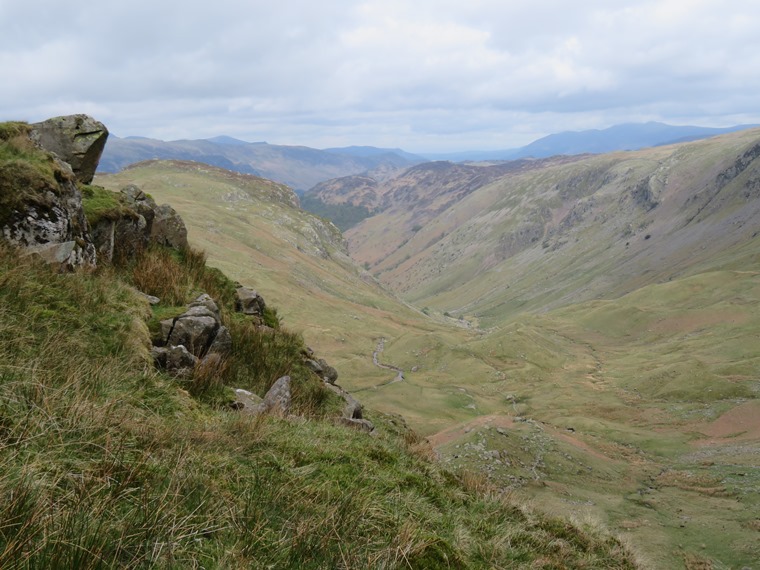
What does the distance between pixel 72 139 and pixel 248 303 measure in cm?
846

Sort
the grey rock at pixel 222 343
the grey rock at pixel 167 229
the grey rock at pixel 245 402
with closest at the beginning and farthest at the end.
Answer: the grey rock at pixel 245 402
the grey rock at pixel 222 343
the grey rock at pixel 167 229

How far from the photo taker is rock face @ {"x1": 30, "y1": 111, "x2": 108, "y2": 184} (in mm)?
17188

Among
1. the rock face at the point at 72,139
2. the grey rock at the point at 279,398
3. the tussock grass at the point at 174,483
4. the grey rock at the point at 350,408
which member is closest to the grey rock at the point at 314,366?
the grey rock at the point at 350,408

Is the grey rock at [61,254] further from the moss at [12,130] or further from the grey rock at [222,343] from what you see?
the moss at [12,130]

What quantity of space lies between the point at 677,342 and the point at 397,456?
99110mm

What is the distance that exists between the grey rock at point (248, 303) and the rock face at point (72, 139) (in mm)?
6987

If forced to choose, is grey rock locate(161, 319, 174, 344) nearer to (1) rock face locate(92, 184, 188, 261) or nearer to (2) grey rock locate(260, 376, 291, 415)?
(2) grey rock locate(260, 376, 291, 415)

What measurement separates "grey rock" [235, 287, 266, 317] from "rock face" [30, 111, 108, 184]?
22.9 feet

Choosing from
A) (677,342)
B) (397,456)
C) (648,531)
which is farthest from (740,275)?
(397,456)

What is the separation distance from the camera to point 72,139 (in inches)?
691

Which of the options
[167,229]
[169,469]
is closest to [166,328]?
[169,469]

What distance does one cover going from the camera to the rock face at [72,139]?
17.2 metres

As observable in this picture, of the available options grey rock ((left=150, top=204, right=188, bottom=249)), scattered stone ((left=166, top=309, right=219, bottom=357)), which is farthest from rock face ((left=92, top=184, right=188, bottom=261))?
scattered stone ((left=166, top=309, right=219, bottom=357))

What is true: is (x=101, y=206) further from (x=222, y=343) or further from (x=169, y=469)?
(x=169, y=469)
